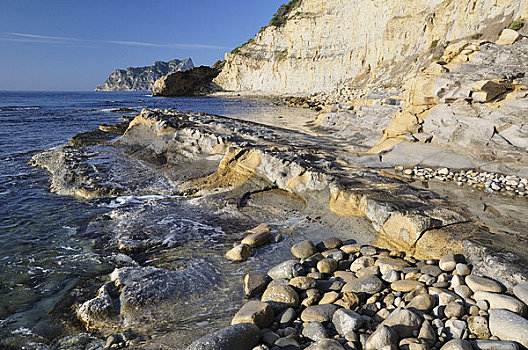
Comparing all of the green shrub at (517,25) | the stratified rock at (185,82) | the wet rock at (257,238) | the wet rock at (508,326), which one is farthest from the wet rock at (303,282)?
the stratified rock at (185,82)

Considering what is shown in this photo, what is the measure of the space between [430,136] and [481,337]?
8973mm

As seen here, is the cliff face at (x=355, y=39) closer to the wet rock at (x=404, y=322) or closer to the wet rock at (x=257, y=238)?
the wet rock at (x=257, y=238)

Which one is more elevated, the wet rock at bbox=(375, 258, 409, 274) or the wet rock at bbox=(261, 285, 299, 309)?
the wet rock at bbox=(375, 258, 409, 274)

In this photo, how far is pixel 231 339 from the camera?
3414 millimetres

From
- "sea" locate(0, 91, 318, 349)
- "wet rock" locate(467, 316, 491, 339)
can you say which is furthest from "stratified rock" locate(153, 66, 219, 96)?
"wet rock" locate(467, 316, 491, 339)

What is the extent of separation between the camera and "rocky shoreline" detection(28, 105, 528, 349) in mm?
4449

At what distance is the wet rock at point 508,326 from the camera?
3.02 metres

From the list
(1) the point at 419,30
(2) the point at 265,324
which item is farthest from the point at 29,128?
(1) the point at 419,30

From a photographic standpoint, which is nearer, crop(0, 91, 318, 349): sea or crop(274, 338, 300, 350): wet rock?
crop(274, 338, 300, 350): wet rock

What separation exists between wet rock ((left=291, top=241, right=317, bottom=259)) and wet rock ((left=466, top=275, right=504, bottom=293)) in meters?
2.58

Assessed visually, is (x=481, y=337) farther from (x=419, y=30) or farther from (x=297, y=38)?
(x=297, y=38)

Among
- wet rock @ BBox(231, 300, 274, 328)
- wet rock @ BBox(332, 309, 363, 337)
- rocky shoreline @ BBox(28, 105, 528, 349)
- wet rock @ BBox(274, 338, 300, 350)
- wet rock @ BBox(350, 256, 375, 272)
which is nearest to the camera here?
wet rock @ BBox(274, 338, 300, 350)

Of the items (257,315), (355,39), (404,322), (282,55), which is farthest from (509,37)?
(282,55)

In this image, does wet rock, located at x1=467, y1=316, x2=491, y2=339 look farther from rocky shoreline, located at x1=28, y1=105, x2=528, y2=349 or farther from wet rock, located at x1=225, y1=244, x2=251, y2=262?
wet rock, located at x1=225, y1=244, x2=251, y2=262
